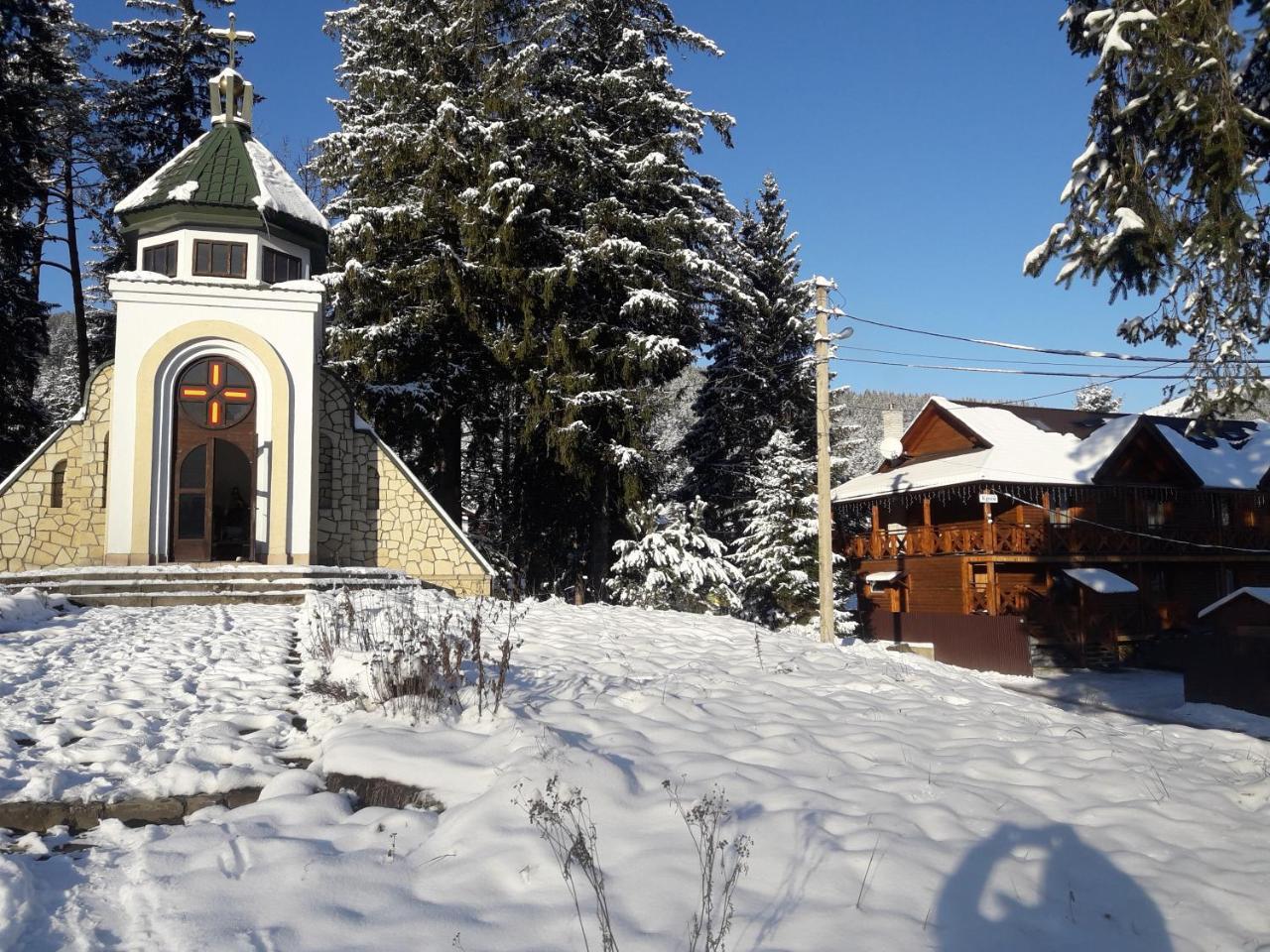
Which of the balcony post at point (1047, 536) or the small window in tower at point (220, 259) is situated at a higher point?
the small window in tower at point (220, 259)

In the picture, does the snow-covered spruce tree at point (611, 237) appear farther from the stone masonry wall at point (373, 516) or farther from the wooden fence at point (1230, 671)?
the wooden fence at point (1230, 671)

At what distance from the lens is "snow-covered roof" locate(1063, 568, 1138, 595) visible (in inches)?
986

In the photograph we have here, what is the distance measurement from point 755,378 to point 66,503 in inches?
766

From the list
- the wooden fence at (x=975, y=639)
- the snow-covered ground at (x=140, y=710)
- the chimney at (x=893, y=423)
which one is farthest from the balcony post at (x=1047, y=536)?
the snow-covered ground at (x=140, y=710)

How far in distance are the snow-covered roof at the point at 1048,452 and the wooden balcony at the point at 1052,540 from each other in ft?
4.72

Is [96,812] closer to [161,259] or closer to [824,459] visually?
[824,459]

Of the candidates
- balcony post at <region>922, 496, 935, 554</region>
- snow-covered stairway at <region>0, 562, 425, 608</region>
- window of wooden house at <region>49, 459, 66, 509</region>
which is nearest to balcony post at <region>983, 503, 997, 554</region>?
balcony post at <region>922, 496, 935, 554</region>

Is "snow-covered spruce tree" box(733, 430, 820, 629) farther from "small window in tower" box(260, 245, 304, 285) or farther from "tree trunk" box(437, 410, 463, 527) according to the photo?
"small window in tower" box(260, 245, 304, 285)

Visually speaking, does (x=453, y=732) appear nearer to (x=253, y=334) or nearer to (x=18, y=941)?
(x=18, y=941)

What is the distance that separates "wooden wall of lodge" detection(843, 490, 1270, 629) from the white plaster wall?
59.2ft

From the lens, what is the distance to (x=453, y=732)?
5.29m

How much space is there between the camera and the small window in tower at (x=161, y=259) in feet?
55.4

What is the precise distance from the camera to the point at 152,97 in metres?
26.1

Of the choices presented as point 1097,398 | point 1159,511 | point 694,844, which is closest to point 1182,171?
point 694,844
